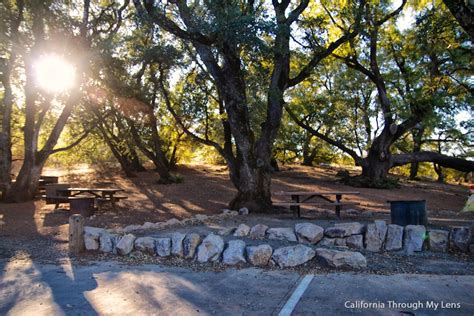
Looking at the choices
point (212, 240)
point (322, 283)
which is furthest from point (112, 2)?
point (322, 283)

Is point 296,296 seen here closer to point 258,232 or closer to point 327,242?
point 327,242

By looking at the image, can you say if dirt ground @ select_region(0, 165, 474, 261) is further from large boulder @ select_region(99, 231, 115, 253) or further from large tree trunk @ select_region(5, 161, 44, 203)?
large boulder @ select_region(99, 231, 115, 253)

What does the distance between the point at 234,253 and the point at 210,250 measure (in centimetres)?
→ 37

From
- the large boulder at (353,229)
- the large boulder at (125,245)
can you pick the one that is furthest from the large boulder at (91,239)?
the large boulder at (353,229)

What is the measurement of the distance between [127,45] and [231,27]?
24.4ft

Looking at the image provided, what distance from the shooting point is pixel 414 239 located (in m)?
5.99

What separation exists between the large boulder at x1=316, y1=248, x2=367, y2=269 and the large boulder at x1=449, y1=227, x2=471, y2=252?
63.3 inches

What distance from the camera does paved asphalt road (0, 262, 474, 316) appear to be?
3.92 metres

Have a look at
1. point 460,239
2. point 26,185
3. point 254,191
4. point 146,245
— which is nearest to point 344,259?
point 460,239

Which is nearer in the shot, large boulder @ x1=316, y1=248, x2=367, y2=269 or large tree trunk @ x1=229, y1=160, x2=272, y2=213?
large boulder @ x1=316, y1=248, x2=367, y2=269

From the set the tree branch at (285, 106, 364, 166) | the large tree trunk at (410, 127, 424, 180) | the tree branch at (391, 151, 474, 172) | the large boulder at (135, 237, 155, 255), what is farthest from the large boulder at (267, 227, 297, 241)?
the large tree trunk at (410, 127, 424, 180)

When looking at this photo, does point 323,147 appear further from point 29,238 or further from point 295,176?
point 29,238

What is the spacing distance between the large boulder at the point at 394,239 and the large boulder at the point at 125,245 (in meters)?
3.89

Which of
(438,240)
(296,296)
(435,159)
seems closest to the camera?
(296,296)
